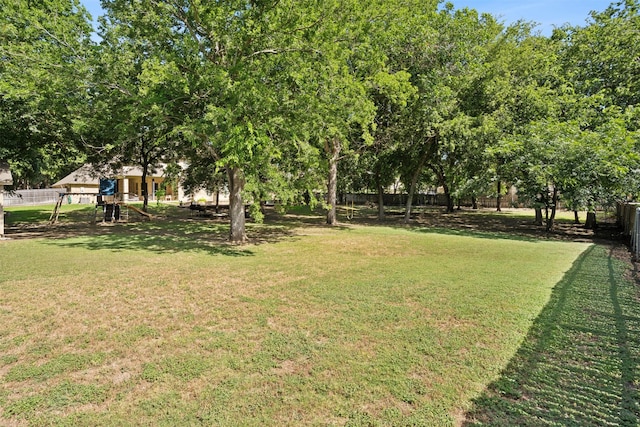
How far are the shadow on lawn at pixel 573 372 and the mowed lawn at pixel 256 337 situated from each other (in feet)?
Answer: 0.60

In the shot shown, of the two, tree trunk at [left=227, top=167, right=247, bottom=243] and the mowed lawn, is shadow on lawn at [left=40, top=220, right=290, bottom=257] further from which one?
the mowed lawn

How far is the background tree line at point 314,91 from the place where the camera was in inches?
392

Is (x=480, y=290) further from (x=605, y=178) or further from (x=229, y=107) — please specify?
(x=605, y=178)

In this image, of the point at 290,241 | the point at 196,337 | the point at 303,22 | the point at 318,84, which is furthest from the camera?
the point at 290,241

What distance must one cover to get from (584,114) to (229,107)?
1529 centimetres

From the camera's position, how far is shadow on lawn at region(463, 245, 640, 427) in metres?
2.95

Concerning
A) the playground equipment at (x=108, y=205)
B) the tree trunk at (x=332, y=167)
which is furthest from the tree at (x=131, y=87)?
the tree trunk at (x=332, y=167)

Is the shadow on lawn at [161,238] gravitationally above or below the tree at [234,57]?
below

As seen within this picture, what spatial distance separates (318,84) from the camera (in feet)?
38.0

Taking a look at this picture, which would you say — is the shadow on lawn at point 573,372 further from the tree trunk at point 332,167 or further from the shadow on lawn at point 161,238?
the tree trunk at point 332,167

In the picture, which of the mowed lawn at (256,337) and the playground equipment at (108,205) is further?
the playground equipment at (108,205)

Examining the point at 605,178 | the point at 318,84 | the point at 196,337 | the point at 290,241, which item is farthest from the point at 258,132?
the point at 605,178

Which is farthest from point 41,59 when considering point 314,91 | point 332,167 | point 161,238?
point 332,167

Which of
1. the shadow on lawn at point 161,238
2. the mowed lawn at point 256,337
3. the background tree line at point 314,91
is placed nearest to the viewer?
the mowed lawn at point 256,337
